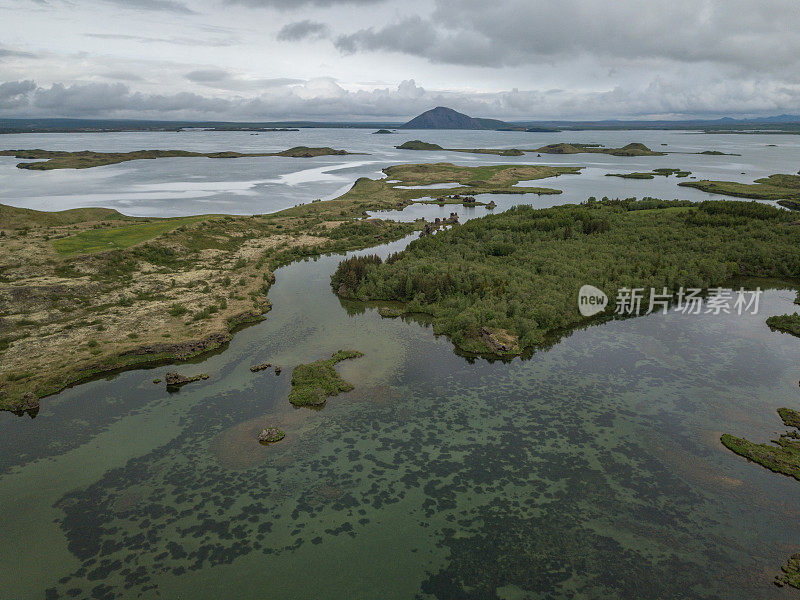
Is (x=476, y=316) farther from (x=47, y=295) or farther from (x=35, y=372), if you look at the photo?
(x=47, y=295)

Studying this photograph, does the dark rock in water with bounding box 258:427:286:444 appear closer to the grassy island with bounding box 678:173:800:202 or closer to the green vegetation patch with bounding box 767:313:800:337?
the green vegetation patch with bounding box 767:313:800:337

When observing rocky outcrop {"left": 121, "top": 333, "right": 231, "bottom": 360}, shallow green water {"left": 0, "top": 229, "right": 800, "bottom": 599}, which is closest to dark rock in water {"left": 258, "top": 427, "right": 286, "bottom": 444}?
shallow green water {"left": 0, "top": 229, "right": 800, "bottom": 599}

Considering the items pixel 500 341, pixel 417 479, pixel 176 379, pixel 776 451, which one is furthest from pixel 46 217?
pixel 776 451

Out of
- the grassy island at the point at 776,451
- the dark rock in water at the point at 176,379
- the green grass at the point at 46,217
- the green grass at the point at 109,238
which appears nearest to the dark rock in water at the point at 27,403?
the dark rock in water at the point at 176,379

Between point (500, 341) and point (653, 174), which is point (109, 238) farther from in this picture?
point (653, 174)

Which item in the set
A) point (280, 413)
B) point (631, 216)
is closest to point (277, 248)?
point (280, 413)
